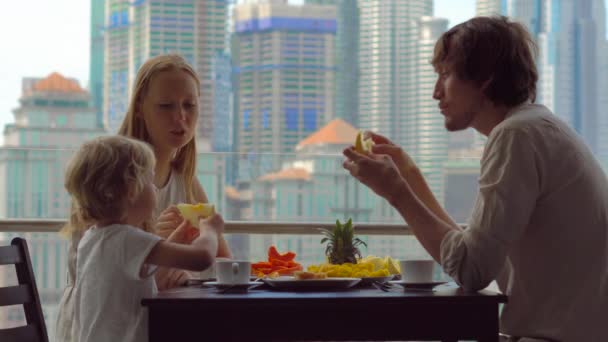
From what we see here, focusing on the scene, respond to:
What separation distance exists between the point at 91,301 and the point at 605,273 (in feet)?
3.09

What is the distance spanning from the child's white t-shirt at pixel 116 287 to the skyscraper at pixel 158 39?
88.8 feet

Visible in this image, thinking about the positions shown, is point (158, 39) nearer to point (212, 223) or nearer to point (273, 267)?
point (273, 267)

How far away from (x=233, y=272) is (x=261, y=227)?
1.44m

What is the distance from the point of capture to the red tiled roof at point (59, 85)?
95.2 feet

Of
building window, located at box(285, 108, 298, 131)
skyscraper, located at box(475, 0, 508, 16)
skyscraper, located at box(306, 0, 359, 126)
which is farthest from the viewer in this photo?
skyscraper, located at box(306, 0, 359, 126)

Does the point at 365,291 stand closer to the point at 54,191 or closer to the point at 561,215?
the point at 561,215

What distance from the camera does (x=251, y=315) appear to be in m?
1.58

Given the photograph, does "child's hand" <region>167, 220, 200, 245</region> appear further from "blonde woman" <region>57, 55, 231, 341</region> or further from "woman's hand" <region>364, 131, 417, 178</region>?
"woman's hand" <region>364, 131, 417, 178</region>

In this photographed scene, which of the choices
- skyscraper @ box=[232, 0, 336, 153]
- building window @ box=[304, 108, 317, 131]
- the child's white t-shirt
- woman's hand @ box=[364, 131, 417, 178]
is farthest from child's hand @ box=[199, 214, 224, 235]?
building window @ box=[304, 108, 317, 131]

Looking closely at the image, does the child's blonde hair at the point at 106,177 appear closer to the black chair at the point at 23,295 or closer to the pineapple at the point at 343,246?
the black chair at the point at 23,295

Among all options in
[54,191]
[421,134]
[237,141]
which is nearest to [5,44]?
[237,141]

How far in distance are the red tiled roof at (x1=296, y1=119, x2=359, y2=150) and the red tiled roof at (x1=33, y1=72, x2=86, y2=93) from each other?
759 cm

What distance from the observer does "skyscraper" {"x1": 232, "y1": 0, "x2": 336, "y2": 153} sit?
29984 mm

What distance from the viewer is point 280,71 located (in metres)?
30.5
